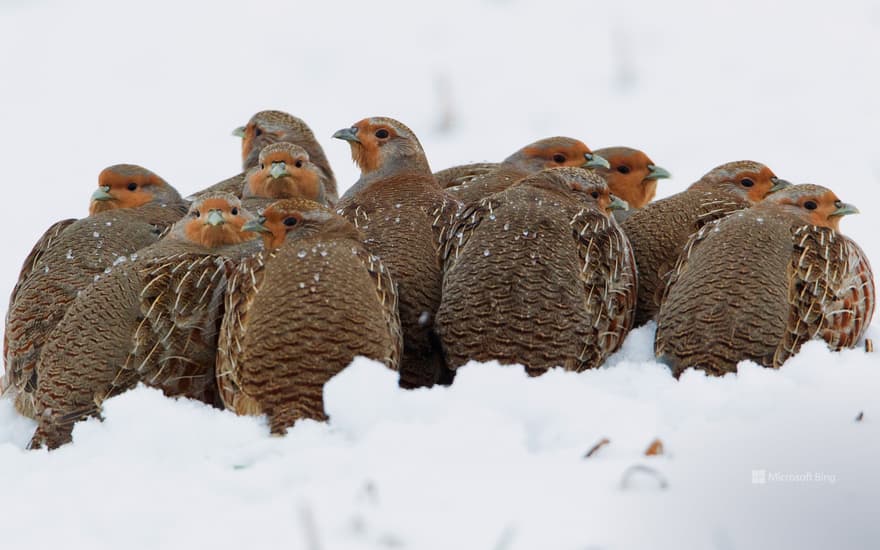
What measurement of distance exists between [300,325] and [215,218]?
1.40m

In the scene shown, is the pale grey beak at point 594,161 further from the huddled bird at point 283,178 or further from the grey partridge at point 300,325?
the grey partridge at point 300,325

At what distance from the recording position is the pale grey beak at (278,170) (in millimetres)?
7164

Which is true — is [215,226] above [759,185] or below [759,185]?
above

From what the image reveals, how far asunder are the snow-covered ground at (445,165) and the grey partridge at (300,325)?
217 mm

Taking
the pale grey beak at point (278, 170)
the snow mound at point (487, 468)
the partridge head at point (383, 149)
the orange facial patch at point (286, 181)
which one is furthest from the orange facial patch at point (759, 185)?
the pale grey beak at point (278, 170)

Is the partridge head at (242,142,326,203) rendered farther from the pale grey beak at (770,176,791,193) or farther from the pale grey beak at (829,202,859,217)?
the pale grey beak at (829,202,859,217)

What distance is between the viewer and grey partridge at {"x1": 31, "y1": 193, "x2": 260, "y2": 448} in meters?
5.32

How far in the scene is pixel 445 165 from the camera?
10.5m

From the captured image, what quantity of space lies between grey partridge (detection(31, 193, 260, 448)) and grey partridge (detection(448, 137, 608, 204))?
6.03 feet

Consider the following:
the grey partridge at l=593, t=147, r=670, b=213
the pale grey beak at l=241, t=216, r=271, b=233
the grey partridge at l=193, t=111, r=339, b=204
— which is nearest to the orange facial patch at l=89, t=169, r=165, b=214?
the grey partridge at l=193, t=111, r=339, b=204

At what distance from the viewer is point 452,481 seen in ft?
12.1

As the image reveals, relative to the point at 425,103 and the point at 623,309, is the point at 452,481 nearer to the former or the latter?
the point at 623,309

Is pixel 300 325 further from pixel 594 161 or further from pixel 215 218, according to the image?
pixel 594 161

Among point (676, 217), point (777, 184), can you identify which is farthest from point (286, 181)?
point (777, 184)
